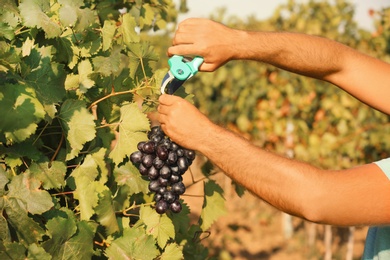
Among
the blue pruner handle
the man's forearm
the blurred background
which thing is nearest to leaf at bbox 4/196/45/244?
the blue pruner handle

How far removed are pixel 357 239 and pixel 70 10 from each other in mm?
6529

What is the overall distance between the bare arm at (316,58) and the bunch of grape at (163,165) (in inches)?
14.6

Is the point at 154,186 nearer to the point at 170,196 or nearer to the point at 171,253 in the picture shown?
the point at 170,196

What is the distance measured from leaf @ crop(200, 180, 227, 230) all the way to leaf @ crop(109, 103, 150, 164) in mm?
507

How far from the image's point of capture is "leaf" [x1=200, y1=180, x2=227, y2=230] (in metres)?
2.35

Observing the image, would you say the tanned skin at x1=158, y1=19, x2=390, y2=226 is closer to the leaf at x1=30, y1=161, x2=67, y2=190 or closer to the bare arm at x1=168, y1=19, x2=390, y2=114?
the bare arm at x1=168, y1=19, x2=390, y2=114

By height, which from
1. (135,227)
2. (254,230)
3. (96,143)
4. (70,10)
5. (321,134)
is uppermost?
(70,10)

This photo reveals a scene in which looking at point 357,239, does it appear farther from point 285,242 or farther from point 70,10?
point 70,10

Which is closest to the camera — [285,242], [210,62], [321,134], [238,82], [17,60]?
[17,60]

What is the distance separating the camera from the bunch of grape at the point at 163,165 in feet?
5.85

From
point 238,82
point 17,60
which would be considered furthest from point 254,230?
point 17,60

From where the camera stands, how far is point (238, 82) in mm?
7824

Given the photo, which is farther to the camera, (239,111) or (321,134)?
(239,111)

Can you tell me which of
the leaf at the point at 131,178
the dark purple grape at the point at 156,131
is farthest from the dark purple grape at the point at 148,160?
the leaf at the point at 131,178
